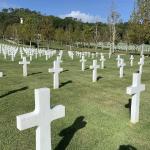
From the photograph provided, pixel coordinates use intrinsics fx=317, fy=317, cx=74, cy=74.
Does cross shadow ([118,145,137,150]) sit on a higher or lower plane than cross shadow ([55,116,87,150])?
lower

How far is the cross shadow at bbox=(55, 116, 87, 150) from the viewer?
20.0 ft

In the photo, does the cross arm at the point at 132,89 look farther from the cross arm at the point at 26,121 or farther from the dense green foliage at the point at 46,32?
the dense green foliage at the point at 46,32

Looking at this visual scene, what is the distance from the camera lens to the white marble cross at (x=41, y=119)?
181 inches

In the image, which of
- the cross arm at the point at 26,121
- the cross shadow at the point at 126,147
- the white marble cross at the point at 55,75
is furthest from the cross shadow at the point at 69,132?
the white marble cross at the point at 55,75

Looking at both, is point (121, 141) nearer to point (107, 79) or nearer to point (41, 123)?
point (41, 123)

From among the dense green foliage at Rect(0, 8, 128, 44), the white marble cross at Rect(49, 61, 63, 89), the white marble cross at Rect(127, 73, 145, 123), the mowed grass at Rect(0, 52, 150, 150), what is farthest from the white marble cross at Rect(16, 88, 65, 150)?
the dense green foliage at Rect(0, 8, 128, 44)

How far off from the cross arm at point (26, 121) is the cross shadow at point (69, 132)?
1501 mm

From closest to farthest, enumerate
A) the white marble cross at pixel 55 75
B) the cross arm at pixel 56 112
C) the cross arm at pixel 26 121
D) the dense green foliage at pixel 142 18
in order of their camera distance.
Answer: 1. the cross arm at pixel 26 121
2. the cross arm at pixel 56 112
3. the white marble cross at pixel 55 75
4. the dense green foliage at pixel 142 18

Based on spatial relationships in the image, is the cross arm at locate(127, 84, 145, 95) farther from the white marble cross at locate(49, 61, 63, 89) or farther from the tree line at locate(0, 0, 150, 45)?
the tree line at locate(0, 0, 150, 45)

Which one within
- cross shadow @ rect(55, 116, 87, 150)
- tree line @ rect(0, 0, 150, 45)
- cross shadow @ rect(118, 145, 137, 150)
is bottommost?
cross shadow @ rect(118, 145, 137, 150)

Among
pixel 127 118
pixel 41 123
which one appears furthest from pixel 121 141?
pixel 41 123

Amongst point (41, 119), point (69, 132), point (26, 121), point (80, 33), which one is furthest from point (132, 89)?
point (80, 33)

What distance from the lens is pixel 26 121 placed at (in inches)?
180

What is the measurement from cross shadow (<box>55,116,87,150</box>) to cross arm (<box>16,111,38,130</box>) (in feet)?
4.93
